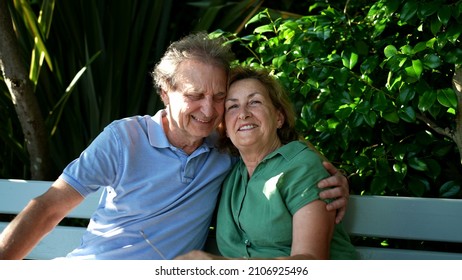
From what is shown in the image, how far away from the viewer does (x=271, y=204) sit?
227 centimetres

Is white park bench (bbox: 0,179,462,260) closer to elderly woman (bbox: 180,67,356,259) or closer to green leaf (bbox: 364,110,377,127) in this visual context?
elderly woman (bbox: 180,67,356,259)

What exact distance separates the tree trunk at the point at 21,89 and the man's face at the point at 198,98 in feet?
3.23

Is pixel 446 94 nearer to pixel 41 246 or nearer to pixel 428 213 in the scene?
pixel 428 213

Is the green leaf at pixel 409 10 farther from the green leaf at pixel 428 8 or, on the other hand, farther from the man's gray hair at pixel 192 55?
the man's gray hair at pixel 192 55

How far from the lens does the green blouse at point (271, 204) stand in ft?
7.35

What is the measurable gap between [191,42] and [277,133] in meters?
0.45

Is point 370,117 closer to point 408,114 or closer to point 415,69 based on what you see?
point 408,114

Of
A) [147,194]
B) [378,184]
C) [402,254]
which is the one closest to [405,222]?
[402,254]

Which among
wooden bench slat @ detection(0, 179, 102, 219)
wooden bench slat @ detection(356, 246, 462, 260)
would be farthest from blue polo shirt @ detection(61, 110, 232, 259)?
wooden bench slat @ detection(356, 246, 462, 260)

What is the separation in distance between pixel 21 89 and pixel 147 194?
102 centimetres

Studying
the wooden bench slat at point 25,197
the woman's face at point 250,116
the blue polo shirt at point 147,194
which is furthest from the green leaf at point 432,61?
the wooden bench slat at point 25,197

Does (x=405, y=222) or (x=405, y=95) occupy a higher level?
(x=405, y=95)

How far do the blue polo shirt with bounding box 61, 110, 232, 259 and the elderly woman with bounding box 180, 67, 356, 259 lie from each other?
0.10 meters
